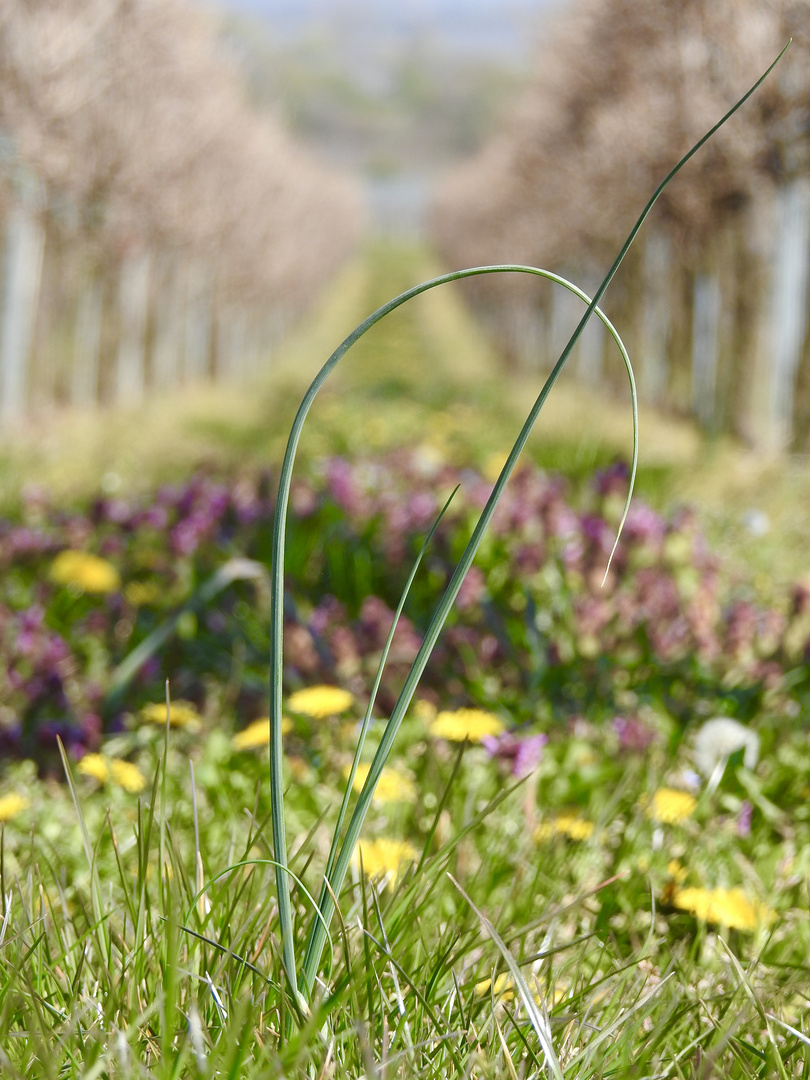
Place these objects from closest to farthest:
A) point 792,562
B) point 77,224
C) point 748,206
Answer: point 792,562 → point 748,206 → point 77,224

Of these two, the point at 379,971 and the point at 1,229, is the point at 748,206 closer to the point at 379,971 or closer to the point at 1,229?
the point at 1,229

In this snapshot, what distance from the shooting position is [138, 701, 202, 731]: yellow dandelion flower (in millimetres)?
2086

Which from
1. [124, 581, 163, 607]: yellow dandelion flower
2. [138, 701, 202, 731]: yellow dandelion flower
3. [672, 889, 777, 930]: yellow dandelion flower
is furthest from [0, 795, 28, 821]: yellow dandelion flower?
[124, 581, 163, 607]: yellow dandelion flower

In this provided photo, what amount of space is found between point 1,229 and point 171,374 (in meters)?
6.75

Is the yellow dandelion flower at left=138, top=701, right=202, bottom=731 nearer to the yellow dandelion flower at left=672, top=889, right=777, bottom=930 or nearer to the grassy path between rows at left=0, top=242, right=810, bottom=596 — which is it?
the yellow dandelion flower at left=672, top=889, right=777, bottom=930

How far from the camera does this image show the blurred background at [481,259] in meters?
7.16

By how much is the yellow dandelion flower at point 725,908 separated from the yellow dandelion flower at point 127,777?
1.03 meters

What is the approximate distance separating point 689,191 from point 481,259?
1368cm

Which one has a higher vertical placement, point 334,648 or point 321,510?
point 321,510

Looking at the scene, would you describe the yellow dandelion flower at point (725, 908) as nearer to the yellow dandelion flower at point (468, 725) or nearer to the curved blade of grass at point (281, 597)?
the yellow dandelion flower at point (468, 725)

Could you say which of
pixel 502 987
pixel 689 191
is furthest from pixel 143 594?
pixel 689 191

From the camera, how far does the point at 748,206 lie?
Result: 8562 millimetres

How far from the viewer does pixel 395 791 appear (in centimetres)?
172

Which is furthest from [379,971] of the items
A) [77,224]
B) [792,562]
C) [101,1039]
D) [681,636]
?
[77,224]
